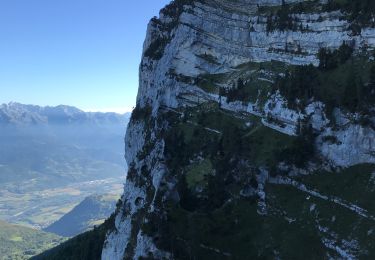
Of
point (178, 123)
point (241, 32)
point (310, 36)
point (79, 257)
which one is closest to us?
point (310, 36)

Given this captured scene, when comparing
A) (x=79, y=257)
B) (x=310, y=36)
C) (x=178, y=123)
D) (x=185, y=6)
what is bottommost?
(x=79, y=257)

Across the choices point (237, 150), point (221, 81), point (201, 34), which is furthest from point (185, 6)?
point (237, 150)

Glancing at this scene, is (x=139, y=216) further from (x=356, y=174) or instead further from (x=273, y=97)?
(x=356, y=174)

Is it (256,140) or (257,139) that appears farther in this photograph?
(257,139)

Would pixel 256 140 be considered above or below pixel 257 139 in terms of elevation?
below

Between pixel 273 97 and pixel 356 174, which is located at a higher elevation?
pixel 273 97

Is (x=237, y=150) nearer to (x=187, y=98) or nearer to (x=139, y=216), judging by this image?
(x=139, y=216)

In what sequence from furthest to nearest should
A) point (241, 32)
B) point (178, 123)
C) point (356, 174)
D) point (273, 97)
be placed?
point (241, 32) < point (178, 123) < point (273, 97) < point (356, 174)

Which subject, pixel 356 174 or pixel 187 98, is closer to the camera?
pixel 356 174
